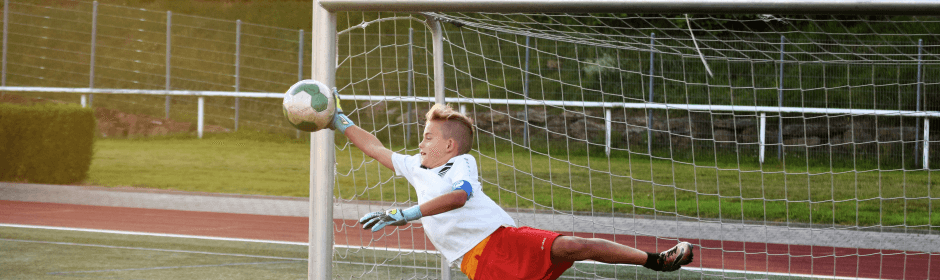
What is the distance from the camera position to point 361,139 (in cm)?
375

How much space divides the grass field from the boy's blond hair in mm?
1742

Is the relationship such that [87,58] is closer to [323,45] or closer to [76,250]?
[76,250]

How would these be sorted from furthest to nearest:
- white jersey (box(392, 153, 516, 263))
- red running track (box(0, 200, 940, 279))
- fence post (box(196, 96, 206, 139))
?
fence post (box(196, 96, 206, 139)) → red running track (box(0, 200, 940, 279)) → white jersey (box(392, 153, 516, 263))

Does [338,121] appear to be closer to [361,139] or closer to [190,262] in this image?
[361,139]

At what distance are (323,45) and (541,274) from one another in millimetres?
1531

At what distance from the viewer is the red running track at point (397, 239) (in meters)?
6.73

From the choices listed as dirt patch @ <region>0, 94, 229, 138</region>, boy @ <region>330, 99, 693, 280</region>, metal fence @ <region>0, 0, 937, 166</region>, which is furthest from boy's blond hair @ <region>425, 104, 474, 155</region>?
dirt patch @ <region>0, 94, 229, 138</region>

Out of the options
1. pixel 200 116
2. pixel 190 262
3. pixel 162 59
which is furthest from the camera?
pixel 200 116

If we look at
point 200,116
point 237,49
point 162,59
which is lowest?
point 200,116

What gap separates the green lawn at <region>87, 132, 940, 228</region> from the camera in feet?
32.2

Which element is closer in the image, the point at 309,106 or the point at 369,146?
the point at 309,106

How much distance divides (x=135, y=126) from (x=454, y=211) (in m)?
15.9

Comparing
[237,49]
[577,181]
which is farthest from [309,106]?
[237,49]

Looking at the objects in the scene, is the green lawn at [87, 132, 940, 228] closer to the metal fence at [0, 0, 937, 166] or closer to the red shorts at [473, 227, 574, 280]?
Result: the metal fence at [0, 0, 937, 166]
